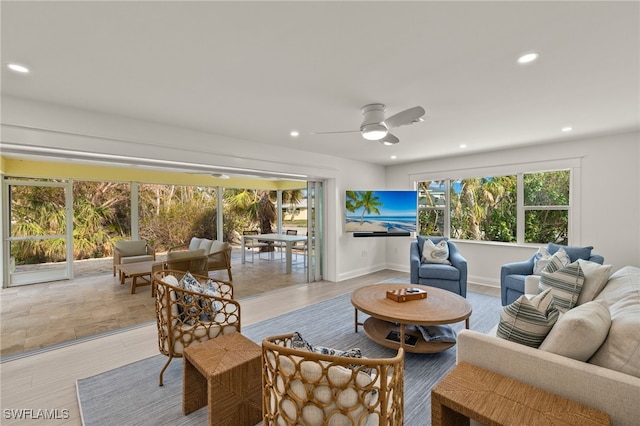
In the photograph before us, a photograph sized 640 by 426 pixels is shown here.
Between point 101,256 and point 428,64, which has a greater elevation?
point 428,64

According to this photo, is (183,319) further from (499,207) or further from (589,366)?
(499,207)

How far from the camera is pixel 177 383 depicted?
7.39 feet

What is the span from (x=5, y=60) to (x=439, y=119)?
3.71 meters

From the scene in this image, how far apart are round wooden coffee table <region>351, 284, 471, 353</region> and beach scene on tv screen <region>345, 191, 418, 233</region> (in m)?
2.53

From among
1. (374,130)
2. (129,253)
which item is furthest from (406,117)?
(129,253)

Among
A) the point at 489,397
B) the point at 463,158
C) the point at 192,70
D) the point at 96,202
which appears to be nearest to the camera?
the point at 489,397

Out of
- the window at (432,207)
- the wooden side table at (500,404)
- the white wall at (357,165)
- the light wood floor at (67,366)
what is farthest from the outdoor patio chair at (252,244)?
the wooden side table at (500,404)

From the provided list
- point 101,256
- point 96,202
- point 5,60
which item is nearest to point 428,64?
point 5,60

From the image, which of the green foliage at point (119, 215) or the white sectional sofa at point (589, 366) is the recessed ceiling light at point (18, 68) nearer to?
the white sectional sofa at point (589, 366)

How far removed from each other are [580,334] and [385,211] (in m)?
4.33

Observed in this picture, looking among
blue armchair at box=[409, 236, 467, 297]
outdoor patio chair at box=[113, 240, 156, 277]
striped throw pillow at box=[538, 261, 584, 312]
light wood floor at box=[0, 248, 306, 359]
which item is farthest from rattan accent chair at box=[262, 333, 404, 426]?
outdoor patio chair at box=[113, 240, 156, 277]

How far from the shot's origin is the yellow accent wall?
5.12m

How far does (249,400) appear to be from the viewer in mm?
1776

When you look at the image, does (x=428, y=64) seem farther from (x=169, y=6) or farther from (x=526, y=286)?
(x=526, y=286)
